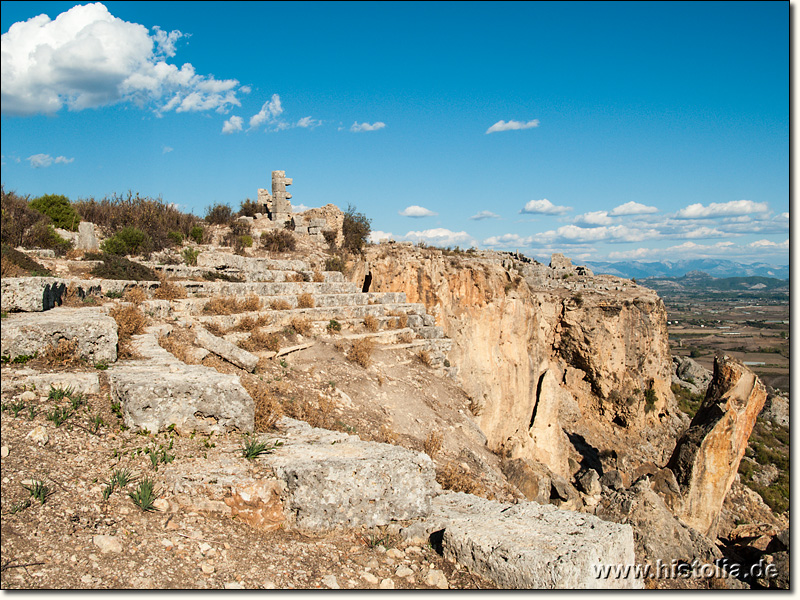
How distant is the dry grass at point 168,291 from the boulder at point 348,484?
5941mm

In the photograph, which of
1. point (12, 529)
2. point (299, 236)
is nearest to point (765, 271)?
point (299, 236)

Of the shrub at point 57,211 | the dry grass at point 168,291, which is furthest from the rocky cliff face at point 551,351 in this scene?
the shrub at point 57,211

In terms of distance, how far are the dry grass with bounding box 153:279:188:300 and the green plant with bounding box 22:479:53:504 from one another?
20.8 feet

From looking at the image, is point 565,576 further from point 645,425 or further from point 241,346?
point 645,425

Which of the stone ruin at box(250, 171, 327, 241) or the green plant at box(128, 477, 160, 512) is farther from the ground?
the stone ruin at box(250, 171, 327, 241)

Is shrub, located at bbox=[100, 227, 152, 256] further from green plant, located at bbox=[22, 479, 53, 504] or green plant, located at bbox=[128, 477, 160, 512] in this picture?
green plant, located at bbox=[128, 477, 160, 512]

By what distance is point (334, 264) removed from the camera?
15.6 m

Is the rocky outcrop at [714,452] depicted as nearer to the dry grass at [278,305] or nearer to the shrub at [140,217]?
the dry grass at [278,305]

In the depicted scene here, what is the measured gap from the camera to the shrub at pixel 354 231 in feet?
58.2

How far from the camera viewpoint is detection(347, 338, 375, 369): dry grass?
31.0 feet

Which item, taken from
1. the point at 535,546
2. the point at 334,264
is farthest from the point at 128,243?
Result: the point at 535,546

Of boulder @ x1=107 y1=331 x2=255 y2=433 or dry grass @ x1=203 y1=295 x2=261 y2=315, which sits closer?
boulder @ x1=107 y1=331 x2=255 y2=433

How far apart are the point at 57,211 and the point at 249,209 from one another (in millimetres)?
7162

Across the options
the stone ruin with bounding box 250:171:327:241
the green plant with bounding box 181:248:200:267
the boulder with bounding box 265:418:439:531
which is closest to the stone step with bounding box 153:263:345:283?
the green plant with bounding box 181:248:200:267
